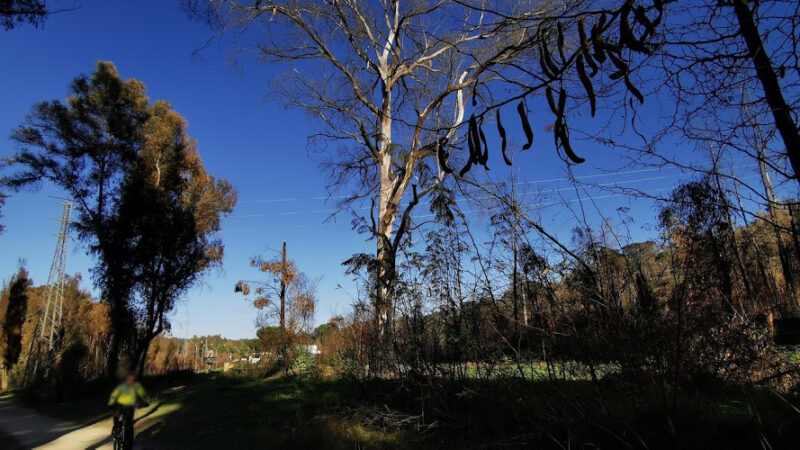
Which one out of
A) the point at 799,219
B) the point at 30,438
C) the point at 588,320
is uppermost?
the point at 799,219

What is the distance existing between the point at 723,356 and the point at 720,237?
49.6 inches

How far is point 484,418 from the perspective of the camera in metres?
5.09

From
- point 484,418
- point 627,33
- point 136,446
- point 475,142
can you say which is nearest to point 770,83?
point 627,33

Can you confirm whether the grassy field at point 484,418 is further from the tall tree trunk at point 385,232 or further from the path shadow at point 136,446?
the tall tree trunk at point 385,232

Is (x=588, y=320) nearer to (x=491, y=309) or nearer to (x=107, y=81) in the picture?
(x=491, y=309)

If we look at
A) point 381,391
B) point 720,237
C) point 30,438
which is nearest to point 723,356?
point 720,237

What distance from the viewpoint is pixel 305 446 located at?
545 centimetres

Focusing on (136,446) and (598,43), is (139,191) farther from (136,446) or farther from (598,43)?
(136,446)

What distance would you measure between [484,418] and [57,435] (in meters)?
7.54

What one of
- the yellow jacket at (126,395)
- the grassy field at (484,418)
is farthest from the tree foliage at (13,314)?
the yellow jacket at (126,395)

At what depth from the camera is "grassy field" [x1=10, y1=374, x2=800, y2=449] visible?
3336 mm

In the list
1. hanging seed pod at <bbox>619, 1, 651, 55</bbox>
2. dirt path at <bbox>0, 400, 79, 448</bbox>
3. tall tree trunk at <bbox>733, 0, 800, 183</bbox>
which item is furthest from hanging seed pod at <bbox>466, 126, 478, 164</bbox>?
dirt path at <bbox>0, 400, 79, 448</bbox>

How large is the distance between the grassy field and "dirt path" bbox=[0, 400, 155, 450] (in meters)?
0.29

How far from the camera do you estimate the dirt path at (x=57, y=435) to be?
15.2ft
